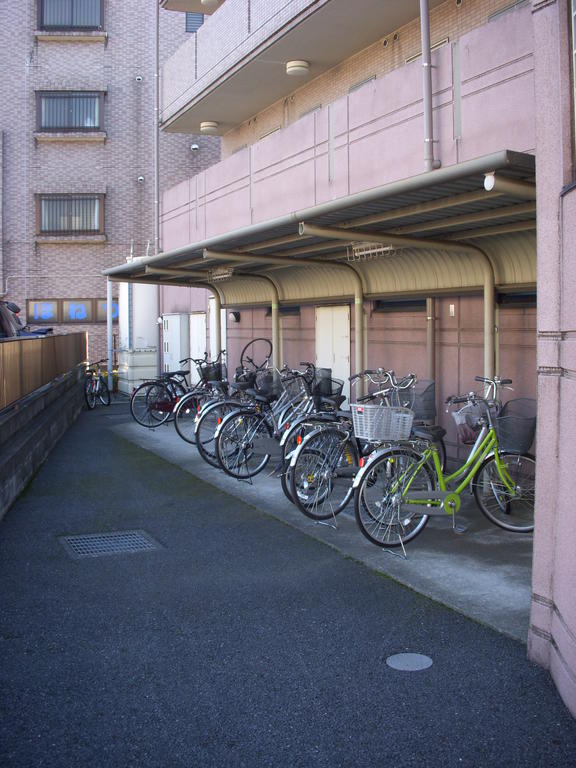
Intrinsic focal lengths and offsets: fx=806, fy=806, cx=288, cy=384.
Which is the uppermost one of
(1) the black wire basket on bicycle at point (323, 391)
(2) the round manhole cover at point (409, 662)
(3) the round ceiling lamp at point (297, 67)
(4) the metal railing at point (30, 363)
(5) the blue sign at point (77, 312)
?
(3) the round ceiling lamp at point (297, 67)

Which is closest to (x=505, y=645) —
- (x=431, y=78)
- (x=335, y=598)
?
(x=335, y=598)

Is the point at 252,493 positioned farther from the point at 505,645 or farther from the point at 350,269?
the point at 505,645

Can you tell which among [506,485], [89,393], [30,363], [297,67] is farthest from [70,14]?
[506,485]

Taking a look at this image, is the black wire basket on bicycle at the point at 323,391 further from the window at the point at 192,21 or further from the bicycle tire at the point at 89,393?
the window at the point at 192,21

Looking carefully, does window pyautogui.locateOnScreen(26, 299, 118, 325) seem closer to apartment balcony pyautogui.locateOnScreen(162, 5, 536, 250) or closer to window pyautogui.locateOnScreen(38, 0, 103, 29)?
window pyautogui.locateOnScreen(38, 0, 103, 29)

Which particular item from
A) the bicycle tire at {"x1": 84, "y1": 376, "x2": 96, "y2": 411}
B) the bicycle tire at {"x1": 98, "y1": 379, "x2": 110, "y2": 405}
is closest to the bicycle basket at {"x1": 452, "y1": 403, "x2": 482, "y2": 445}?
the bicycle tire at {"x1": 84, "y1": 376, "x2": 96, "y2": 411}

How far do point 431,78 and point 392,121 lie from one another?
801 millimetres

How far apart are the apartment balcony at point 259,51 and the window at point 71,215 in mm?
10611

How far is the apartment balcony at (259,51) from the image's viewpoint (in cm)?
1114

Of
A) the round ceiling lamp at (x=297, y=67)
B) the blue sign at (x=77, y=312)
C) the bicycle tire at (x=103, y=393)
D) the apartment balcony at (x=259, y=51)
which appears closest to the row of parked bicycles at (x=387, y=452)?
the apartment balcony at (x=259, y=51)

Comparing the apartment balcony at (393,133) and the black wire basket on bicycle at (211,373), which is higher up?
the apartment balcony at (393,133)

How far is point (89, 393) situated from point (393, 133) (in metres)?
12.9

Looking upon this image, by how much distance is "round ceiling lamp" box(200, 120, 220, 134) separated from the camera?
16859mm

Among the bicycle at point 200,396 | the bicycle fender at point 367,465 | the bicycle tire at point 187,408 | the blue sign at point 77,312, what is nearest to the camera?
the bicycle fender at point 367,465
